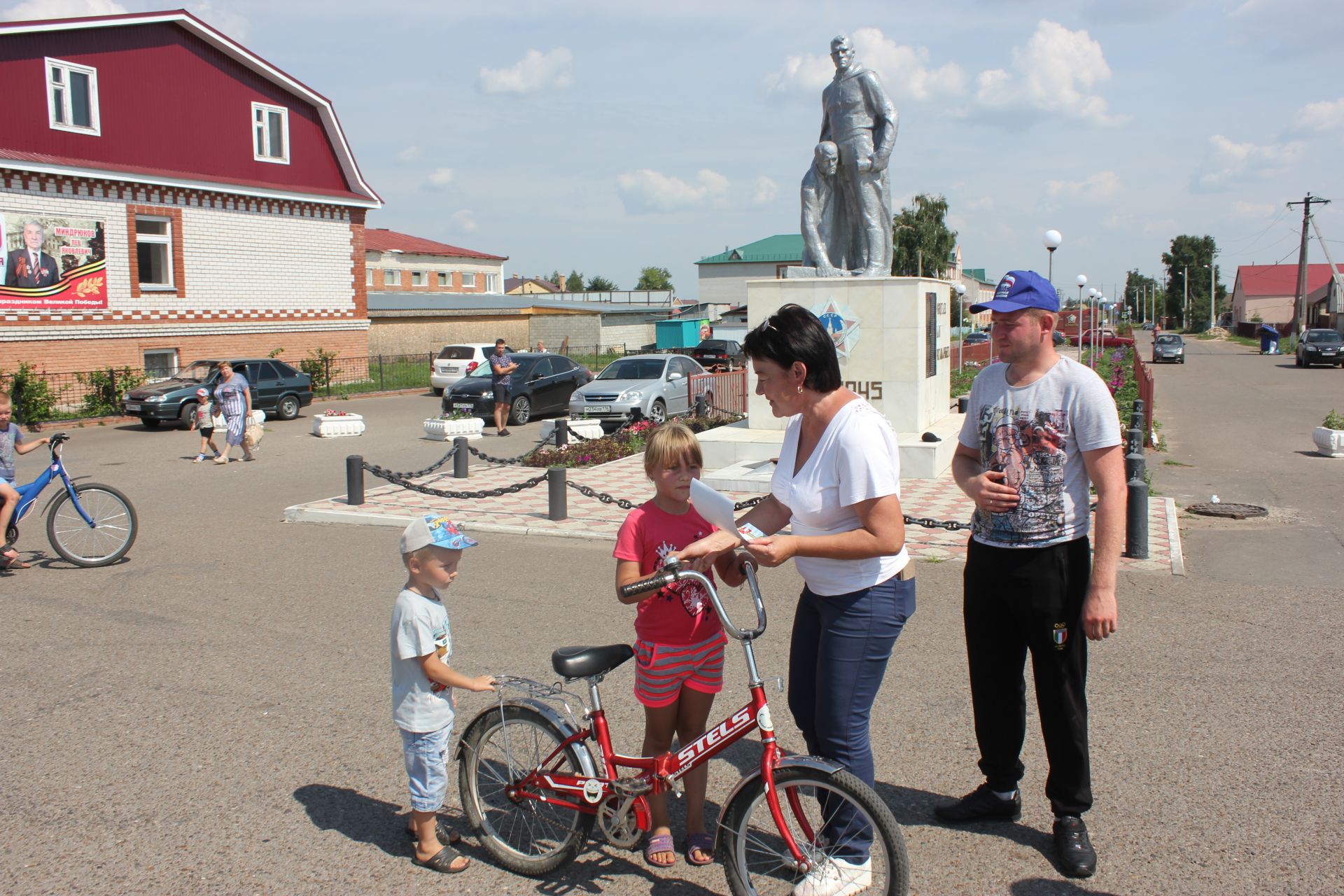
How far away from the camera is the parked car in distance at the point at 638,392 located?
63.7 feet

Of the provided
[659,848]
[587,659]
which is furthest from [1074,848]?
[587,659]

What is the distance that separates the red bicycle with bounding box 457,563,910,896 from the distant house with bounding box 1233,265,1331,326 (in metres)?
110

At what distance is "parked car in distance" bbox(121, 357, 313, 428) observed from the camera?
20.5 meters

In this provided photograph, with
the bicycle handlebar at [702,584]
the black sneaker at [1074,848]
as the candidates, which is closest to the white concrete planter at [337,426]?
the bicycle handlebar at [702,584]

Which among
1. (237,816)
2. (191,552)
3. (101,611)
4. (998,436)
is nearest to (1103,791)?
(998,436)

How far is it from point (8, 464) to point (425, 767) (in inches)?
248

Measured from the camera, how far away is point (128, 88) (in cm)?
2631

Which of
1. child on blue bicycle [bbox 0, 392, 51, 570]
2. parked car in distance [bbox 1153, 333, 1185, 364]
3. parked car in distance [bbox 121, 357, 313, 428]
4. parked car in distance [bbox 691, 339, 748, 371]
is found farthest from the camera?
parked car in distance [bbox 1153, 333, 1185, 364]

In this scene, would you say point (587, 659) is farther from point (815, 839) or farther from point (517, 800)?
point (815, 839)

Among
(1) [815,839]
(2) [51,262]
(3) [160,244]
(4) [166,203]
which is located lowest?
(1) [815,839]

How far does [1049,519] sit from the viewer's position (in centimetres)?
344

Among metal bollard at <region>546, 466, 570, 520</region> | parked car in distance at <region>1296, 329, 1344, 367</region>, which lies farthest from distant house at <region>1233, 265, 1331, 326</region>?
metal bollard at <region>546, 466, 570, 520</region>

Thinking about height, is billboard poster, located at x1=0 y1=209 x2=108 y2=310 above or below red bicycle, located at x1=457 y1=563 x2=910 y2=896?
above

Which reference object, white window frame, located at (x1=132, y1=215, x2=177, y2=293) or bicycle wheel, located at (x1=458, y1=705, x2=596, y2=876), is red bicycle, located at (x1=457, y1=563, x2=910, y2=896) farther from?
white window frame, located at (x1=132, y1=215, x2=177, y2=293)
